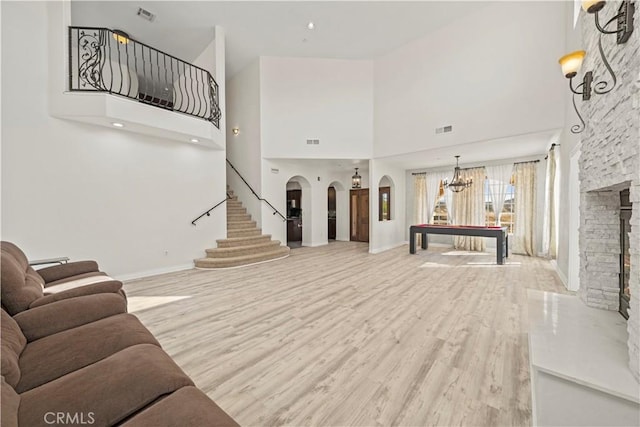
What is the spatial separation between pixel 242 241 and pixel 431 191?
602 cm

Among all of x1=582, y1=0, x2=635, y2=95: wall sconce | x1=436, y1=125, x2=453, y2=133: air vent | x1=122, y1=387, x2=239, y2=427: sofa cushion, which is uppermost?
x1=436, y1=125, x2=453, y2=133: air vent

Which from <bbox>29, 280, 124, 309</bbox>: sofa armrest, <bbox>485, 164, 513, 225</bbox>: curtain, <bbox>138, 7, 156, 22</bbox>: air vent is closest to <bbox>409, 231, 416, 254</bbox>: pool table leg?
<bbox>485, 164, 513, 225</bbox>: curtain

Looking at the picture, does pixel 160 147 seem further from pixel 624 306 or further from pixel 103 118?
pixel 624 306

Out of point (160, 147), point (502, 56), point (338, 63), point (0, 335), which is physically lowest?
point (0, 335)

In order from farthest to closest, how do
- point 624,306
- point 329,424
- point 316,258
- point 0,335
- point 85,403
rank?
point 316,258 < point 624,306 < point 329,424 < point 0,335 < point 85,403

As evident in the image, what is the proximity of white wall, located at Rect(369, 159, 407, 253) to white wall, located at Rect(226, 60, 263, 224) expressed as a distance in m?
3.18

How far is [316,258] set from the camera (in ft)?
22.3

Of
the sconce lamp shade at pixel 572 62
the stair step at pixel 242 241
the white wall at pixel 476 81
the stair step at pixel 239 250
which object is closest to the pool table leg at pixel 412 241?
the white wall at pixel 476 81

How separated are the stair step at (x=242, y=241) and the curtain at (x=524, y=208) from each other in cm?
665

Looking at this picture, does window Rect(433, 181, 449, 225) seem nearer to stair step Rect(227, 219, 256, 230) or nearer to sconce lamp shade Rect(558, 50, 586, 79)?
stair step Rect(227, 219, 256, 230)

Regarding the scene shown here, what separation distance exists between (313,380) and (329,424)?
0.42m

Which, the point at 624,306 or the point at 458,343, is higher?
the point at 624,306

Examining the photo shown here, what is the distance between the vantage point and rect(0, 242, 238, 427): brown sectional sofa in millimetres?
949

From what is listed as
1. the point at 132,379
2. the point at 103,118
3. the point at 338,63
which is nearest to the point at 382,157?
the point at 338,63
